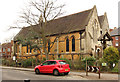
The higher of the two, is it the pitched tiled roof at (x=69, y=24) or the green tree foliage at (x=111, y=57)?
the pitched tiled roof at (x=69, y=24)

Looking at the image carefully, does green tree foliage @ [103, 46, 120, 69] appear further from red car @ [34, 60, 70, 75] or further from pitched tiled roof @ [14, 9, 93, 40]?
pitched tiled roof @ [14, 9, 93, 40]

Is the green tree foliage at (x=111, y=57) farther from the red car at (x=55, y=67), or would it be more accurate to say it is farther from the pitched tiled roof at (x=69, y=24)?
the pitched tiled roof at (x=69, y=24)

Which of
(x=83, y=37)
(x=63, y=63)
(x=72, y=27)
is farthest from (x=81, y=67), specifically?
(x=72, y=27)

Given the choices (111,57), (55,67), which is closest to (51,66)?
(55,67)

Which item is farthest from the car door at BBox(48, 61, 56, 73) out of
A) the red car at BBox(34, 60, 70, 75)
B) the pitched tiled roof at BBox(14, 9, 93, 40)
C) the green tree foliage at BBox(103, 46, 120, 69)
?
the pitched tiled roof at BBox(14, 9, 93, 40)

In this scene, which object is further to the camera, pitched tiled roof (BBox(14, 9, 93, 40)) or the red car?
pitched tiled roof (BBox(14, 9, 93, 40))

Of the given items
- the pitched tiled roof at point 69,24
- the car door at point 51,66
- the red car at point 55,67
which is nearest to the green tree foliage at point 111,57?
the red car at point 55,67

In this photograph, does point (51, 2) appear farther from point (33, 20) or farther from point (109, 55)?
point (109, 55)

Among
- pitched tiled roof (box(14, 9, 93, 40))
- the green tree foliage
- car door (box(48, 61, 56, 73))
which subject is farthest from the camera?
pitched tiled roof (box(14, 9, 93, 40))

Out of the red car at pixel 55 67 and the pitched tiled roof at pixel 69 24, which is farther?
the pitched tiled roof at pixel 69 24

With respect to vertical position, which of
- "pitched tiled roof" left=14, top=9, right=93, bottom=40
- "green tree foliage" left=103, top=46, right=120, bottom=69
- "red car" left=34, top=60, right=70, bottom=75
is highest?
"pitched tiled roof" left=14, top=9, right=93, bottom=40

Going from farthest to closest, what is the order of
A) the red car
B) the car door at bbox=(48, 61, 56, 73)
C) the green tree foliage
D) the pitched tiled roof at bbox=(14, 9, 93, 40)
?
the pitched tiled roof at bbox=(14, 9, 93, 40) < the green tree foliage < the car door at bbox=(48, 61, 56, 73) < the red car

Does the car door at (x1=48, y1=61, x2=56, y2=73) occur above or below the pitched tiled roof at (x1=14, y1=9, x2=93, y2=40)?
below

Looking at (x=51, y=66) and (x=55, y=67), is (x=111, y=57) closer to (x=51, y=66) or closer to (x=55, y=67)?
(x=55, y=67)
